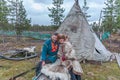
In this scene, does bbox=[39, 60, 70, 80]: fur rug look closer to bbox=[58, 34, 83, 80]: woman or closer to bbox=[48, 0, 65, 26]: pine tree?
bbox=[58, 34, 83, 80]: woman

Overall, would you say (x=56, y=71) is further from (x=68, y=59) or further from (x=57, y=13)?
(x=57, y=13)

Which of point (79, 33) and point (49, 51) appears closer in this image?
point (49, 51)

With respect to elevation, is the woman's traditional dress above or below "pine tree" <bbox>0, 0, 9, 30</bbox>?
below

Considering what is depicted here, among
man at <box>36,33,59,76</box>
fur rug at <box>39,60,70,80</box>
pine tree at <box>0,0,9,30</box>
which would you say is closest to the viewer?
fur rug at <box>39,60,70,80</box>

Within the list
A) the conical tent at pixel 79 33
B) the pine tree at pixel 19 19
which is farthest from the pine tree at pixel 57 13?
the conical tent at pixel 79 33

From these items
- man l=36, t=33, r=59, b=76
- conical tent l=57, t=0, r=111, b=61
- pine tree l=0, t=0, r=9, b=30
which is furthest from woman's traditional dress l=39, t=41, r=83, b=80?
pine tree l=0, t=0, r=9, b=30

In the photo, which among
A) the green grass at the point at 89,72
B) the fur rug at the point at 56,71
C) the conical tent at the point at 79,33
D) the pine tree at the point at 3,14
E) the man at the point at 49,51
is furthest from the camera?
the pine tree at the point at 3,14

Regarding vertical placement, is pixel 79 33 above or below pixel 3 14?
below

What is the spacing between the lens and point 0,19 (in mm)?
24406

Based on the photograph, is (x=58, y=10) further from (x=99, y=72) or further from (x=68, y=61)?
(x=68, y=61)

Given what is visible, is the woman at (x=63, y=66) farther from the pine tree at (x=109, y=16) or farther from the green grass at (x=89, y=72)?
the pine tree at (x=109, y=16)

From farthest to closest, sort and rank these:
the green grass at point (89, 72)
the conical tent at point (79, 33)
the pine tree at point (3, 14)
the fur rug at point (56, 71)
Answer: the pine tree at point (3, 14), the conical tent at point (79, 33), the green grass at point (89, 72), the fur rug at point (56, 71)

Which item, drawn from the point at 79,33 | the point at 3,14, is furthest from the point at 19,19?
the point at 79,33

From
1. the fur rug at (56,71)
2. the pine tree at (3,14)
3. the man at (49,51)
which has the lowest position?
the fur rug at (56,71)
